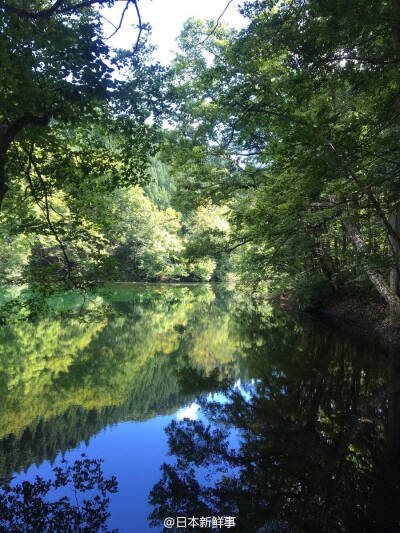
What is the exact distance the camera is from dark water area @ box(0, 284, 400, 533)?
11.1ft

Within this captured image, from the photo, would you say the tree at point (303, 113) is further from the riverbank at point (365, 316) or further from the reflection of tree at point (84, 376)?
the reflection of tree at point (84, 376)

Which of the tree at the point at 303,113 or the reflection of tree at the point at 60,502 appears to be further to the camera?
the tree at the point at 303,113

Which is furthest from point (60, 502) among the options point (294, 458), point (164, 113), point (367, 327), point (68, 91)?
point (367, 327)

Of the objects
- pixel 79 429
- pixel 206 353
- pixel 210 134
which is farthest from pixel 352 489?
pixel 210 134


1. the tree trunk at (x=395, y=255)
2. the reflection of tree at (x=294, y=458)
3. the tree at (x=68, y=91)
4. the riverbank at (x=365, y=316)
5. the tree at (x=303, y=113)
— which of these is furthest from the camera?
the riverbank at (x=365, y=316)

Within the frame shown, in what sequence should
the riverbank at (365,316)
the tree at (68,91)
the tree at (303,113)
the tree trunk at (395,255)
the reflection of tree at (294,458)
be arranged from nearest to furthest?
the reflection of tree at (294,458), the tree at (68,91), the tree at (303,113), the tree trunk at (395,255), the riverbank at (365,316)

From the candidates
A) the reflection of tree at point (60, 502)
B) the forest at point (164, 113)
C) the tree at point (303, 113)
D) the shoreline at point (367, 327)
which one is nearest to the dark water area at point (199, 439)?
the reflection of tree at point (60, 502)

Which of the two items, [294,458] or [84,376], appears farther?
[84,376]

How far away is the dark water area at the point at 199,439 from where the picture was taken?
134 inches

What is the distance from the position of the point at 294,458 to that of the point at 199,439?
4.96ft

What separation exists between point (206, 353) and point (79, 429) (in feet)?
17.9

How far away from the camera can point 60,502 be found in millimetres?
3557

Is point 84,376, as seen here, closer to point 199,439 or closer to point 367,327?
point 199,439

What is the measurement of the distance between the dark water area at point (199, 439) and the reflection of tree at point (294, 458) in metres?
0.02
